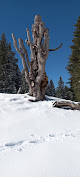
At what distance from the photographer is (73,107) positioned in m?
5.23

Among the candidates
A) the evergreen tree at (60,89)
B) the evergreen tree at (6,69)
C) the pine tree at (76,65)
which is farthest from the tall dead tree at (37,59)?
the evergreen tree at (60,89)

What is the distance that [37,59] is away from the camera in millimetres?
6664

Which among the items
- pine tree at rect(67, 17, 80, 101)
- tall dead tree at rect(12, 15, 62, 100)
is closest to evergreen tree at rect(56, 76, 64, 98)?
pine tree at rect(67, 17, 80, 101)

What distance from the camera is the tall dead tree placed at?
6.10 m

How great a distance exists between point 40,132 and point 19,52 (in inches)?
227

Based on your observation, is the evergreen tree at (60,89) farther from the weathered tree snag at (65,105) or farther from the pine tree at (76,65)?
the weathered tree snag at (65,105)

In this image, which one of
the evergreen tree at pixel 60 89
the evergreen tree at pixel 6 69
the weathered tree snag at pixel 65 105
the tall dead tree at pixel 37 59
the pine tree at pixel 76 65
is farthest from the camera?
the evergreen tree at pixel 60 89

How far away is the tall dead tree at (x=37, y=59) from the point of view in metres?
6.10

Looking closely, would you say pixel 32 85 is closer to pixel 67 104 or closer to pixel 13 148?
pixel 67 104

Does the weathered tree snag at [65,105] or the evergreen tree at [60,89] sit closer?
the weathered tree snag at [65,105]

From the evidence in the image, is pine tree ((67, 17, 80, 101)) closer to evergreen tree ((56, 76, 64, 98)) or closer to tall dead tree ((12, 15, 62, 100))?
tall dead tree ((12, 15, 62, 100))

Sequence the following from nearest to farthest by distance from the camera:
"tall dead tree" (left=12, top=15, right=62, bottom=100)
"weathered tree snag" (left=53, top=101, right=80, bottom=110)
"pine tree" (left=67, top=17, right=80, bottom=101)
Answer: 1. "weathered tree snag" (left=53, top=101, right=80, bottom=110)
2. "tall dead tree" (left=12, top=15, right=62, bottom=100)
3. "pine tree" (left=67, top=17, right=80, bottom=101)

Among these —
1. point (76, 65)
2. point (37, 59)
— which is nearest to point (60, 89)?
point (76, 65)

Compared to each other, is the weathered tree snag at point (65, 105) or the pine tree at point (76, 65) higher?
the pine tree at point (76, 65)
